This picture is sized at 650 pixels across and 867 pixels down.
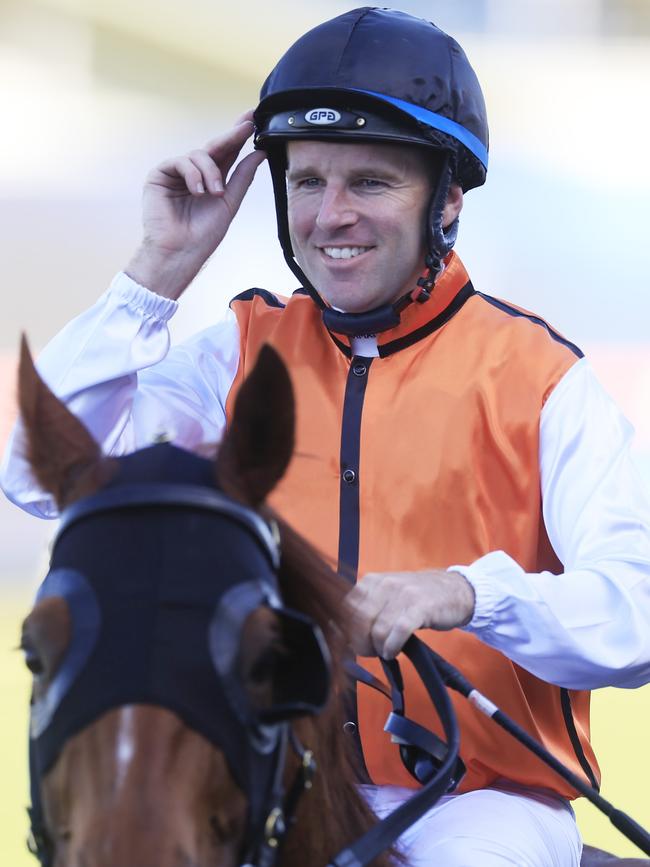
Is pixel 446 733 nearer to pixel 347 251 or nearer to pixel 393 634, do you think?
pixel 393 634

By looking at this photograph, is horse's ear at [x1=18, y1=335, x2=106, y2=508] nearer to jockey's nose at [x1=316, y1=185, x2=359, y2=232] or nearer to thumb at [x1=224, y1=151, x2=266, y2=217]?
jockey's nose at [x1=316, y1=185, x2=359, y2=232]

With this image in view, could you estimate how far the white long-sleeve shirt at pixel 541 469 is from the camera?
197cm

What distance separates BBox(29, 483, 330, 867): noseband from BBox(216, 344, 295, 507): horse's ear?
4cm

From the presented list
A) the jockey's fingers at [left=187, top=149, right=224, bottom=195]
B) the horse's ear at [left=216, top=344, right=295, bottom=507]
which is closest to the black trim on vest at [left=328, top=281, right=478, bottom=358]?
the jockey's fingers at [left=187, top=149, right=224, bottom=195]

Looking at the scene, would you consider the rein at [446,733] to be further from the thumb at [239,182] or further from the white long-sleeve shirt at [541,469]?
the thumb at [239,182]

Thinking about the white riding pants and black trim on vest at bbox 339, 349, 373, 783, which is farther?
black trim on vest at bbox 339, 349, 373, 783

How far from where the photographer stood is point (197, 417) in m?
2.64

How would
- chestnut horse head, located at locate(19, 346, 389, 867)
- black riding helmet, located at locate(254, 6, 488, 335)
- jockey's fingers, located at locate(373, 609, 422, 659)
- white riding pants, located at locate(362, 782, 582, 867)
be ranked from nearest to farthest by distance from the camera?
chestnut horse head, located at locate(19, 346, 389, 867), jockey's fingers, located at locate(373, 609, 422, 659), white riding pants, located at locate(362, 782, 582, 867), black riding helmet, located at locate(254, 6, 488, 335)

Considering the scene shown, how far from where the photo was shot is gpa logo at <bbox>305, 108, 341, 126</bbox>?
92.7 inches

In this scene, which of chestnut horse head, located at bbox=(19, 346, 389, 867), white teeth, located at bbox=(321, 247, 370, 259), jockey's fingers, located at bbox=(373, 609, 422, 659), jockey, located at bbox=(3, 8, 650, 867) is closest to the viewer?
chestnut horse head, located at bbox=(19, 346, 389, 867)

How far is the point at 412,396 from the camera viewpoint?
2.43m

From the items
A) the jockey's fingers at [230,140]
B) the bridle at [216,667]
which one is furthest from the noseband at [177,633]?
the jockey's fingers at [230,140]

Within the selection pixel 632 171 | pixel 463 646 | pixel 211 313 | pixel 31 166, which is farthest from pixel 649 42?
pixel 463 646

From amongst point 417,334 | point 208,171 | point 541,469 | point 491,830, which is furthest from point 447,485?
point 208,171
